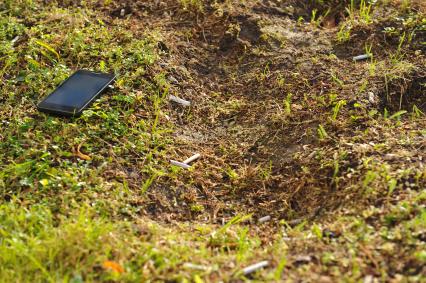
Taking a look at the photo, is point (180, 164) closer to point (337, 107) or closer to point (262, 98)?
point (262, 98)

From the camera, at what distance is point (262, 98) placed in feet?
13.7

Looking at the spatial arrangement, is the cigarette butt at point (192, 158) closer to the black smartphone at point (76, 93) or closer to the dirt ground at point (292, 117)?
the dirt ground at point (292, 117)

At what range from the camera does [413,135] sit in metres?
3.51

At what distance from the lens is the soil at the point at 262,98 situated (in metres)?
3.40

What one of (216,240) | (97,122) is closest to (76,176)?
(97,122)

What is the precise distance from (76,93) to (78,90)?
4 cm

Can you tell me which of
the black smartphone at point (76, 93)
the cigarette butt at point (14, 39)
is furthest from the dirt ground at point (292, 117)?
the cigarette butt at point (14, 39)

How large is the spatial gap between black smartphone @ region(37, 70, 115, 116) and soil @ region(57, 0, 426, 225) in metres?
0.43

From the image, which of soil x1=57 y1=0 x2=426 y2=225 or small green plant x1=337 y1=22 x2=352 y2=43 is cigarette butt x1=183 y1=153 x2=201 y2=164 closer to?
soil x1=57 y1=0 x2=426 y2=225

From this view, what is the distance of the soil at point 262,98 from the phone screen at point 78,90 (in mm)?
435

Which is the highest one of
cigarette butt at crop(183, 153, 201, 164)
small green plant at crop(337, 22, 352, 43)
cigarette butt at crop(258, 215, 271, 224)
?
small green plant at crop(337, 22, 352, 43)

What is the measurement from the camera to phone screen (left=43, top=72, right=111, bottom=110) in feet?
12.3

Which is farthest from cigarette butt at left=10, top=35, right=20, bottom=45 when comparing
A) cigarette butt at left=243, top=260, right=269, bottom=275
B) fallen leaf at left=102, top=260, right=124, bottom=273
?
cigarette butt at left=243, top=260, right=269, bottom=275

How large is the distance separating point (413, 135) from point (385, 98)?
1.62ft
